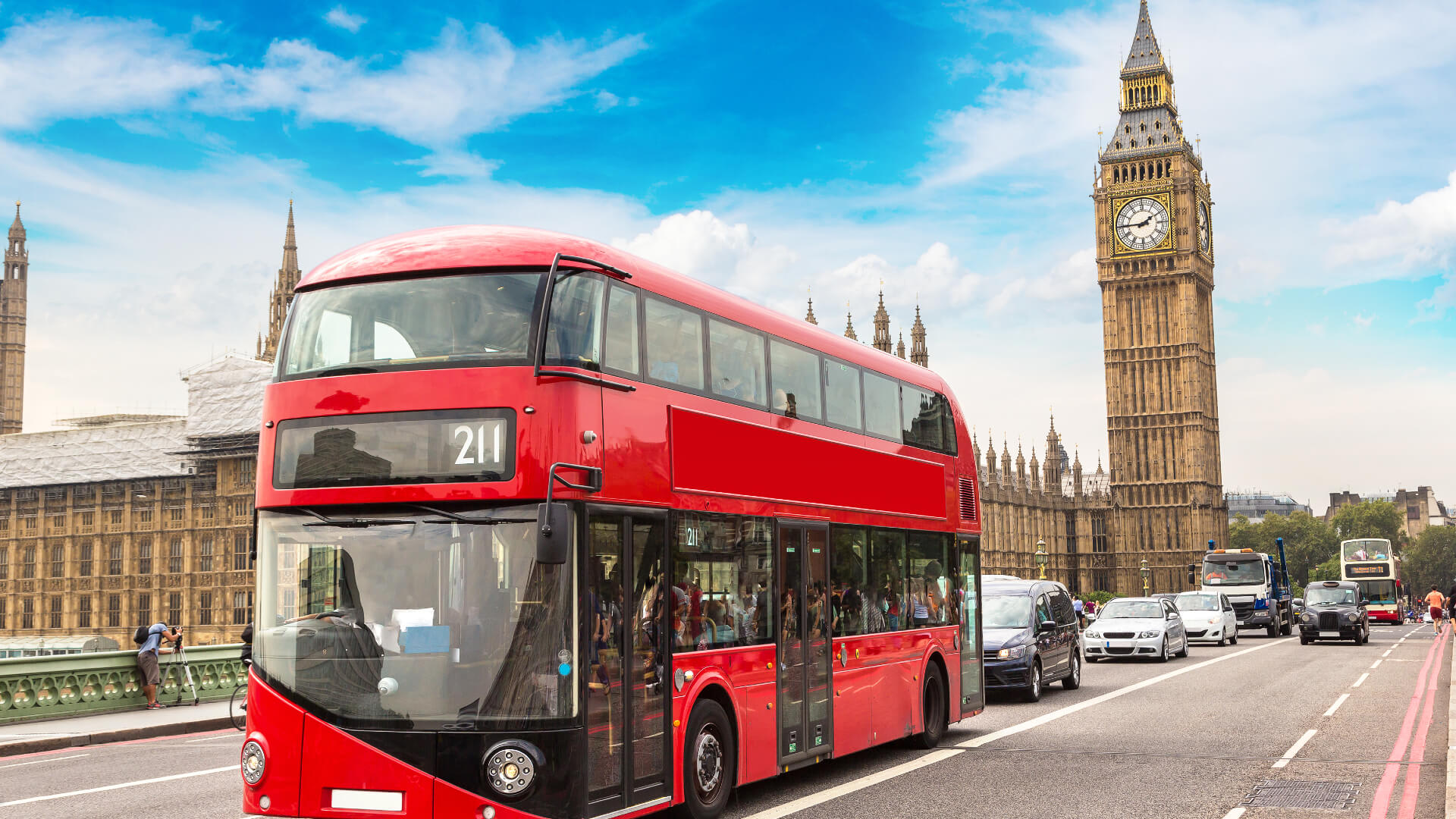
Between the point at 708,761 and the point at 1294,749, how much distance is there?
22.3 ft

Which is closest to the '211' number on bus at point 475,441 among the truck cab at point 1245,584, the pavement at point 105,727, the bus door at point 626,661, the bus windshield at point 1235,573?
the bus door at point 626,661

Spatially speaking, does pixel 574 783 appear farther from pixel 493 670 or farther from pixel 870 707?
pixel 870 707

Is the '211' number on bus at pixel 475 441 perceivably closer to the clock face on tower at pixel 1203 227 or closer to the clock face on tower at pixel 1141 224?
the clock face on tower at pixel 1141 224

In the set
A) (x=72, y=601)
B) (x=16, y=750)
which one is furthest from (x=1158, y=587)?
(x=16, y=750)

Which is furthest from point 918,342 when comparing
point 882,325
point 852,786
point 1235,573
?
point 852,786

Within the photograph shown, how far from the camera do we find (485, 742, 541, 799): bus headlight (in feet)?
22.9

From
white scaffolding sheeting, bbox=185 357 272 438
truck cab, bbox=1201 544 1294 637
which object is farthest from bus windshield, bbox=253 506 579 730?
white scaffolding sheeting, bbox=185 357 272 438

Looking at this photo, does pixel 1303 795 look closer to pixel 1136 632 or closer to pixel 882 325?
pixel 1136 632

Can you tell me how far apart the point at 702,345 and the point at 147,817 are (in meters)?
5.29

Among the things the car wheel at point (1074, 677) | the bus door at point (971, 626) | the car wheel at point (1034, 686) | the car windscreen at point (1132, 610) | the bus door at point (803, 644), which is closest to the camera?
the bus door at point (803, 644)

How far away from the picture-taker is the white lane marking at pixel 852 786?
377 inches

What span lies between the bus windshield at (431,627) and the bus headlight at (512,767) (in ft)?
0.47

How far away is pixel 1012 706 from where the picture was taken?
17.7m

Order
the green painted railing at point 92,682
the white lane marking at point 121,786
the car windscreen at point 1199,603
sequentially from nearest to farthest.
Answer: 1. the white lane marking at point 121,786
2. the green painted railing at point 92,682
3. the car windscreen at point 1199,603
